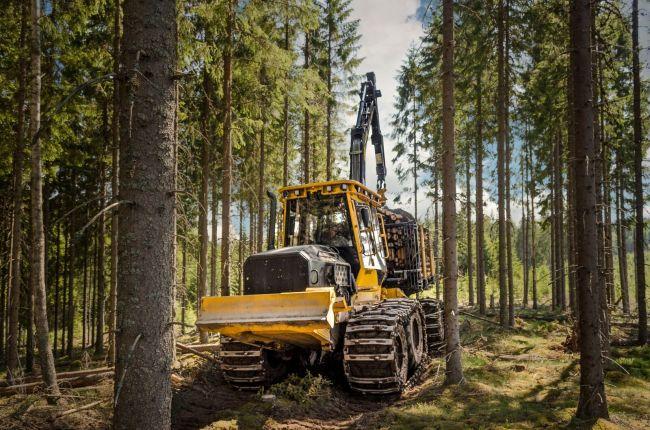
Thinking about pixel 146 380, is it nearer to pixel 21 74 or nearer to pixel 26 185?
pixel 21 74

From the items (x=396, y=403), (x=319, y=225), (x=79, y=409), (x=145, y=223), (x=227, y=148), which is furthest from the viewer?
(x=227, y=148)

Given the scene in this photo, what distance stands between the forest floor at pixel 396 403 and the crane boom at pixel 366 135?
5.43 m

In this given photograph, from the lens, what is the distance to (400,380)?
7508mm

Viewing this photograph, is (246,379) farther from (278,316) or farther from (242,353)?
(278,316)

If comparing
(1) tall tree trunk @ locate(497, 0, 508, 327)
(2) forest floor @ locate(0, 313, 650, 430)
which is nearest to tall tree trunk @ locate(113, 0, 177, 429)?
(2) forest floor @ locate(0, 313, 650, 430)

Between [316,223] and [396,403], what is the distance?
3.76 meters

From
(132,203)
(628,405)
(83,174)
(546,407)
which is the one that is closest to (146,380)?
(132,203)

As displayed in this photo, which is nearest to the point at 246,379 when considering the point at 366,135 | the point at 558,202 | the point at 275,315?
the point at 275,315

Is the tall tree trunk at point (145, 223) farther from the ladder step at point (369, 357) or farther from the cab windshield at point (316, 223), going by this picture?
the cab windshield at point (316, 223)

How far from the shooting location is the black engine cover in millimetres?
7297

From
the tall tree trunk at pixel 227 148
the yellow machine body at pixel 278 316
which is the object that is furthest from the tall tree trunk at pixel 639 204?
the tall tree trunk at pixel 227 148

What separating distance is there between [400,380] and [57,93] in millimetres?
11711

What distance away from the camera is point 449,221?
8.52m

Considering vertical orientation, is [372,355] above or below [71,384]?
above
